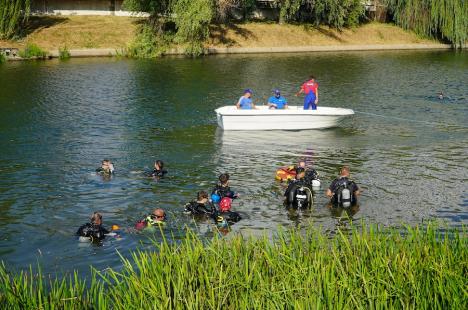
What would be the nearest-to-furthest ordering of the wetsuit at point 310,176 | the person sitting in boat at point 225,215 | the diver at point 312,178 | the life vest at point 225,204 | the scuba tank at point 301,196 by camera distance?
the person sitting in boat at point 225,215, the life vest at point 225,204, the scuba tank at point 301,196, the wetsuit at point 310,176, the diver at point 312,178

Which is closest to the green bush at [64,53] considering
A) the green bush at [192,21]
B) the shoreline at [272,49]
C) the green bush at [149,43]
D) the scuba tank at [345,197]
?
the shoreline at [272,49]

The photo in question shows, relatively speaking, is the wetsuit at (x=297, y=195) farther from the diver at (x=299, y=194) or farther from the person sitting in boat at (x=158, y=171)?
the person sitting in boat at (x=158, y=171)

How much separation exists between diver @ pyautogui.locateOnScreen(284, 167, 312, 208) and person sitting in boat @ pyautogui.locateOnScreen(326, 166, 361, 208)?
739 mm

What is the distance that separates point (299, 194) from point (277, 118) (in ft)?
39.3

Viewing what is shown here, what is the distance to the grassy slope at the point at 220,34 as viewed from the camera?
2486 inches

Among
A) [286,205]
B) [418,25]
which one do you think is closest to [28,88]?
[286,205]

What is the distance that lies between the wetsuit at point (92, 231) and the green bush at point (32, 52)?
138 feet

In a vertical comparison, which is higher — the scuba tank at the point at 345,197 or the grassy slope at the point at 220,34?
the grassy slope at the point at 220,34

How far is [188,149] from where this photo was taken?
31422 mm

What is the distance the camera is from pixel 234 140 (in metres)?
33.1

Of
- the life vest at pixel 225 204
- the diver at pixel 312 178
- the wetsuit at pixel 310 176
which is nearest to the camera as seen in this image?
the life vest at pixel 225 204

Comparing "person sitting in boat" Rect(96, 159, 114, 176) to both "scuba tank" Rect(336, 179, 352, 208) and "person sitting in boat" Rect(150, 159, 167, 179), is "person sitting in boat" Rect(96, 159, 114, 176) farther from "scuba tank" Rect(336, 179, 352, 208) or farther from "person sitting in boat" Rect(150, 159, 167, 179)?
"scuba tank" Rect(336, 179, 352, 208)

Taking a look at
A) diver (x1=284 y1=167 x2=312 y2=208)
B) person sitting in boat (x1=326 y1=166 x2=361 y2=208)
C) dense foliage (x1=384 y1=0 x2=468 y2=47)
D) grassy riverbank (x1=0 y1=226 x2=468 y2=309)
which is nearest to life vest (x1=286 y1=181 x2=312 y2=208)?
diver (x1=284 y1=167 x2=312 y2=208)

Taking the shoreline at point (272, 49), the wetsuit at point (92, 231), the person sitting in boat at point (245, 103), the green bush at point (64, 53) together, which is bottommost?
the wetsuit at point (92, 231)
